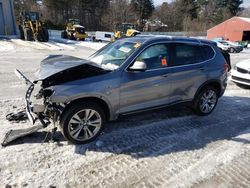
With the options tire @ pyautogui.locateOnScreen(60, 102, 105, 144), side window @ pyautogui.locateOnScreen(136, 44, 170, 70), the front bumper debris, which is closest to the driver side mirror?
side window @ pyautogui.locateOnScreen(136, 44, 170, 70)

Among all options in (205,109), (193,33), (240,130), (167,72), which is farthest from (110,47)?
(193,33)

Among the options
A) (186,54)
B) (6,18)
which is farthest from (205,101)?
(6,18)

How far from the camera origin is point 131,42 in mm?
4652

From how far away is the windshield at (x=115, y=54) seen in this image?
430 cm

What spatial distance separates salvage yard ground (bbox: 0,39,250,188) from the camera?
323 centimetres

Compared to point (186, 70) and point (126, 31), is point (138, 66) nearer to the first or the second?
point (186, 70)

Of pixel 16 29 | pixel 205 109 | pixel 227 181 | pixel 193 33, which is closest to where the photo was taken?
pixel 227 181

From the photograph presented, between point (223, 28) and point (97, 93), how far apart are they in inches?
1736

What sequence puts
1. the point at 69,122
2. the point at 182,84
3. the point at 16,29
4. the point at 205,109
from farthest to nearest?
the point at 16,29
the point at 205,109
the point at 182,84
the point at 69,122

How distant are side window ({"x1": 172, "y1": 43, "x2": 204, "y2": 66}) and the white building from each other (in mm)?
24238

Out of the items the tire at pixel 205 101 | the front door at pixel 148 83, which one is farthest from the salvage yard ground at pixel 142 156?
the front door at pixel 148 83

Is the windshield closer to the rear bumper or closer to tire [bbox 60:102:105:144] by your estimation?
tire [bbox 60:102:105:144]

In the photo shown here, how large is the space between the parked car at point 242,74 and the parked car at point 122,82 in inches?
117

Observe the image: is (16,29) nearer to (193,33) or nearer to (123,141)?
(123,141)
